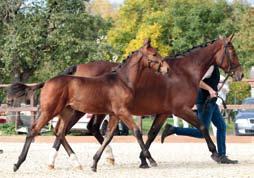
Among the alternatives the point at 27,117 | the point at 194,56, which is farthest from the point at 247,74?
the point at 194,56

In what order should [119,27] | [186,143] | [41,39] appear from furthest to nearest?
[119,27] < [41,39] < [186,143]

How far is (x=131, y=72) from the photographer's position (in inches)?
446

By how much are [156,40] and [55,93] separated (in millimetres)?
42883

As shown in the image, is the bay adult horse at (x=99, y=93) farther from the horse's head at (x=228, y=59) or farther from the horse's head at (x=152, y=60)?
the horse's head at (x=228, y=59)

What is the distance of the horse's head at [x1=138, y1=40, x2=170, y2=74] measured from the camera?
11273mm

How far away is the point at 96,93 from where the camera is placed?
10984mm

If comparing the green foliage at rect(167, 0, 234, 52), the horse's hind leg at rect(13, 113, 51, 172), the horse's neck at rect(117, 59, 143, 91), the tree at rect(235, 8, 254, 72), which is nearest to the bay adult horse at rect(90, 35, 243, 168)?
the horse's neck at rect(117, 59, 143, 91)

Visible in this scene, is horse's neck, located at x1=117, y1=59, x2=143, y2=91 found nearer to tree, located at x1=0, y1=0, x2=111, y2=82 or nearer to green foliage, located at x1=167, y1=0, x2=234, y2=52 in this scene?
tree, located at x1=0, y1=0, x2=111, y2=82

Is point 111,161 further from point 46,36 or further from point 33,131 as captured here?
point 46,36

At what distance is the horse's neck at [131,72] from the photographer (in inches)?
444

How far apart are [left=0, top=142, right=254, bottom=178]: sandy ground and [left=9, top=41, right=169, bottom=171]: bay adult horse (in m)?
0.53

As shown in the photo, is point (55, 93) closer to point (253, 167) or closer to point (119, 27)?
point (253, 167)

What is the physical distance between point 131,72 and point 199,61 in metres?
1.51

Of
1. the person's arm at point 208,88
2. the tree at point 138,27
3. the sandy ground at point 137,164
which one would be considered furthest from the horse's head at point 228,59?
the tree at point 138,27
